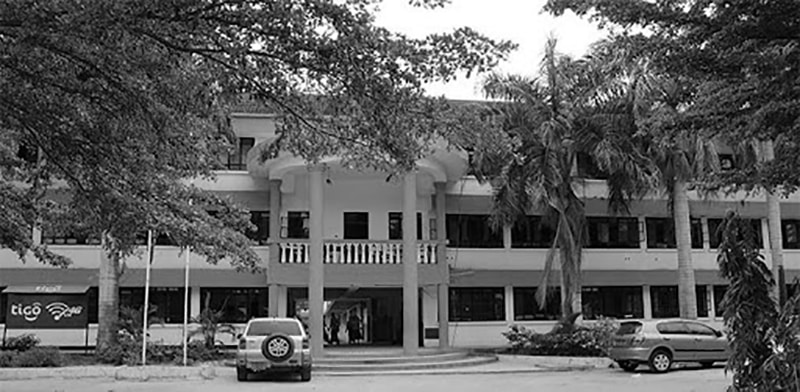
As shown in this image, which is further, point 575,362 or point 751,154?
point 751,154

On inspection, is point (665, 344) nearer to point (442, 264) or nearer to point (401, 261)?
point (442, 264)

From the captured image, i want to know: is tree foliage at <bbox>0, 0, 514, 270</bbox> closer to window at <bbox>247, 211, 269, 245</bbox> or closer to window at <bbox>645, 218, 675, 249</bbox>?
window at <bbox>247, 211, 269, 245</bbox>

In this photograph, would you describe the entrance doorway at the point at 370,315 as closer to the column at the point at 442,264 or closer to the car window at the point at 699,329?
the column at the point at 442,264

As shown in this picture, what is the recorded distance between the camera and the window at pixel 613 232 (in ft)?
97.8

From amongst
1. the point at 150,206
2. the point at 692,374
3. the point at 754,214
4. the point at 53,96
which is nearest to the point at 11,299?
the point at 150,206

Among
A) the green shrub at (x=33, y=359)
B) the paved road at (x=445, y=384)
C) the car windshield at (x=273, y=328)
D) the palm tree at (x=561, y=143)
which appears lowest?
the paved road at (x=445, y=384)

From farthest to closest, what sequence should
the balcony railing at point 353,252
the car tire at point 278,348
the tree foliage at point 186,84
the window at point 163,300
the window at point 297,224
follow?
the window at point 297,224, the window at point 163,300, the balcony railing at point 353,252, the car tire at point 278,348, the tree foliage at point 186,84

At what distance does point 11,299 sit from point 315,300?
792 cm

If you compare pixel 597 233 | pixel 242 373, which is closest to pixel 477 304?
pixel 597 233

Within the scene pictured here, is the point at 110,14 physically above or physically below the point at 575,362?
above

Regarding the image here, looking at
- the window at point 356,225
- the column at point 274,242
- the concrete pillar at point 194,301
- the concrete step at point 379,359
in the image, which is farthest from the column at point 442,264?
the concrete pillar at point 194,301

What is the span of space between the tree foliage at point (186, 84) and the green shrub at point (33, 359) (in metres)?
9.65

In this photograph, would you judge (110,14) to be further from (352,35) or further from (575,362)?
(575,362)

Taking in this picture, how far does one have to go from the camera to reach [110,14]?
606cm
